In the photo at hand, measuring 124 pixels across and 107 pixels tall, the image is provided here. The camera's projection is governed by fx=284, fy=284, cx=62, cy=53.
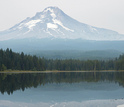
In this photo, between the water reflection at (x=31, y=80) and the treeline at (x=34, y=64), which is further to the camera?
the treeline at (x=34, y=64)

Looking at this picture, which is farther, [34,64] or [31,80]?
[34,64]

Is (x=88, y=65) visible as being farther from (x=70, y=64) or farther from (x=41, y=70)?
(x=41, y=70)

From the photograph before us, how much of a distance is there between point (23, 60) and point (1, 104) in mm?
107741

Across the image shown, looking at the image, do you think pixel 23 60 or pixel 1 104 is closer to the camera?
pixel 1 104

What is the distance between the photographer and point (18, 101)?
39.5m

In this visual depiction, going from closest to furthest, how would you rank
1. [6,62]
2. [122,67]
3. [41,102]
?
[41,102] < [6,62] < [122,67]

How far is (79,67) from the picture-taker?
196375mm

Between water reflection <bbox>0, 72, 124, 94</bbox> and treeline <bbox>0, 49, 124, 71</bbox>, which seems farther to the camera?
treeline <bbox>0, 49, 124, 71</bbox>

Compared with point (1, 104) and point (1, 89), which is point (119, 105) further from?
point (1, 89)

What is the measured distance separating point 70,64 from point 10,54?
197 ft

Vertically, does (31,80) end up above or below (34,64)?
below

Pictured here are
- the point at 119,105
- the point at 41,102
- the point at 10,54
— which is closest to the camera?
the point at 119,105

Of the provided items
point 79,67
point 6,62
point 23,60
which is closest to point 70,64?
point 79,67

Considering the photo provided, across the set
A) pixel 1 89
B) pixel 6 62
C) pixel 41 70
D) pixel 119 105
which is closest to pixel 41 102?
pixel 119 105
